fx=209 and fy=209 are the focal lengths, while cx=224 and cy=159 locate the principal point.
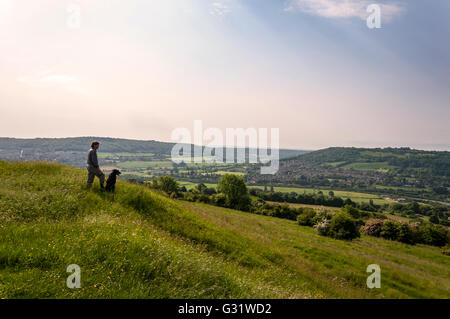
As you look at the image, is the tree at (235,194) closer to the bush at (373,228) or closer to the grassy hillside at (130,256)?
the bush at (373,228)

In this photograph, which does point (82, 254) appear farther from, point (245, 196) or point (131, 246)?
point (245, 196)

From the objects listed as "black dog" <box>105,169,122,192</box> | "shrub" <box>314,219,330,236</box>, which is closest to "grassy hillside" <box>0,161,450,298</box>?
"black dog" <box>105,169,122,192</box>

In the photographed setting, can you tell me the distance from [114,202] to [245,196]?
48.7 metres

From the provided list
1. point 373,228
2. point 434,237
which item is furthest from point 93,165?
point 434,237

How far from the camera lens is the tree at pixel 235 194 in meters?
57.2

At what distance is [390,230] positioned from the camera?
38.5m

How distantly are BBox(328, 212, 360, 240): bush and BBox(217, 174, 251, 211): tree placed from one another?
26613mm

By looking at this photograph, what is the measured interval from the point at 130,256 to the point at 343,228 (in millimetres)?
34018

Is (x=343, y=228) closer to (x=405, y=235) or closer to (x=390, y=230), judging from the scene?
(x=390, y=230)

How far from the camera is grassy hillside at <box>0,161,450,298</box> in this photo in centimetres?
540

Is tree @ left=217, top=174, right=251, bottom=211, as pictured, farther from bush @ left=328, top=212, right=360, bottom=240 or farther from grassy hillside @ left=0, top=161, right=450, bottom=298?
grassy hillside @ left=0, top=161, right=450, bottom=298

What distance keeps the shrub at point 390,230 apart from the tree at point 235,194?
98.0 feet
